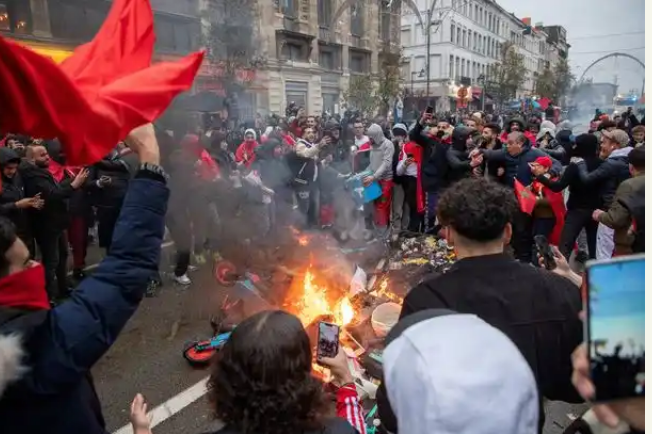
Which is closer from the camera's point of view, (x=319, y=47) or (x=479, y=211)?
(x=479, y=211)

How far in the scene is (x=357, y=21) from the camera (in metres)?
33.5

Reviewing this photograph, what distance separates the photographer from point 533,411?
117 centimetres

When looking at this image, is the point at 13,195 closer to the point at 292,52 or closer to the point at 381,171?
the point at 381,171

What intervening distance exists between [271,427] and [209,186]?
5.61 metres

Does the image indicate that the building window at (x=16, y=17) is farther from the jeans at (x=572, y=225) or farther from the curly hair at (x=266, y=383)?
the curly hair at (x=266, y=383)

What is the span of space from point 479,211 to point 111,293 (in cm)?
142

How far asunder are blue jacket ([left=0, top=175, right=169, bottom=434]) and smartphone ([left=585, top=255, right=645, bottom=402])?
4.02ft

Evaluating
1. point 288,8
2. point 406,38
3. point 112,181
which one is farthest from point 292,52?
point 112,181

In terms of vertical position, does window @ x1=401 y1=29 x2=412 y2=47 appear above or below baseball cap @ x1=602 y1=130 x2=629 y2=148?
above

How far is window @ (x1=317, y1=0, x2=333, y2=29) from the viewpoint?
30.9m

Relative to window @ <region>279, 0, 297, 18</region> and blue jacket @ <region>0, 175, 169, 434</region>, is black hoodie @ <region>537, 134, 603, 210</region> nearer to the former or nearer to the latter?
blue jacket @ <region>0, 175, 169, 434</region>

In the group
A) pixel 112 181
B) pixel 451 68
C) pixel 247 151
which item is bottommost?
pixel 112 181

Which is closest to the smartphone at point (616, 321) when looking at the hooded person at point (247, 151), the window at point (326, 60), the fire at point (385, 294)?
the fire at point (385, 294)

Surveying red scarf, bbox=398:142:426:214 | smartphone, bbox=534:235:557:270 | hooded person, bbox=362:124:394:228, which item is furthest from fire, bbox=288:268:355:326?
hooded person, bbox=362:124:394:228
